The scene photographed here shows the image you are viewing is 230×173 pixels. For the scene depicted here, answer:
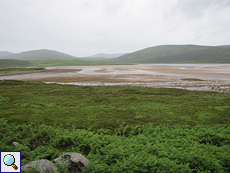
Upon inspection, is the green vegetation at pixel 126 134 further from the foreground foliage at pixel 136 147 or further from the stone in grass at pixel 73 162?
the stone in grass at pixel 73 162

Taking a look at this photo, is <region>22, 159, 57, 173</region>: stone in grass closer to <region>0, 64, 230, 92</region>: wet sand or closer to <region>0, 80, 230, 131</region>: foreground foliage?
<region>0, 80, 230, 131</region>: foreground foliage

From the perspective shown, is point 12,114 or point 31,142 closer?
point 31,142

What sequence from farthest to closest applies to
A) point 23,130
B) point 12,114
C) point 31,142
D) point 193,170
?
point 12,114
point 23,130
point 31,142
point 193,170

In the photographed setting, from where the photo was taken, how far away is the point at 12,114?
456 inches

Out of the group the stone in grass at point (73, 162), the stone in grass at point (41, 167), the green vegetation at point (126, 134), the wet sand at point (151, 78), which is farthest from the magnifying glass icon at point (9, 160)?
the wet sand at point (151, 78)

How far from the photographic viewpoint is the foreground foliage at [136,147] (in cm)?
575

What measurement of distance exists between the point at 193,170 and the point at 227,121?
269 inches

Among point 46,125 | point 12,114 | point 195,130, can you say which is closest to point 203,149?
point 195,130

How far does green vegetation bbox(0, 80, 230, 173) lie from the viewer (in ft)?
19.8

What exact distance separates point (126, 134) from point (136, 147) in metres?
2.07

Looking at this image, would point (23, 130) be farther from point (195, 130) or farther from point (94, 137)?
point (195, 130)

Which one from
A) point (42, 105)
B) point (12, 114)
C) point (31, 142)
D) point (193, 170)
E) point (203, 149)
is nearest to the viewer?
point (193, 170)

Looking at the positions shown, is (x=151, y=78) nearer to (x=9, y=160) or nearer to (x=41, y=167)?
(x=41, y=167)

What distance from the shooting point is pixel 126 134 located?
906 centimetres
